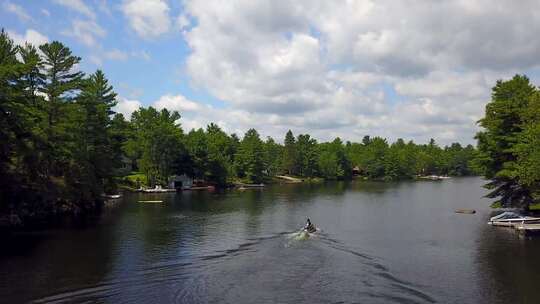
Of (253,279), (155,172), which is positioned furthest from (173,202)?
(253,279)

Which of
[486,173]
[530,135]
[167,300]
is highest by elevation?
[530,135]

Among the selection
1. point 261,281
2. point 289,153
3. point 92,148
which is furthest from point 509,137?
point 289,153

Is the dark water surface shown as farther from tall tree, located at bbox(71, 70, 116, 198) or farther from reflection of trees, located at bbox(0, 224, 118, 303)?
tall tree, located at bbox(71, 70, 116, 198)

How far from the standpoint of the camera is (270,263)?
36.6 meters

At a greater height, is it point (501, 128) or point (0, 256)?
point (501, 128)

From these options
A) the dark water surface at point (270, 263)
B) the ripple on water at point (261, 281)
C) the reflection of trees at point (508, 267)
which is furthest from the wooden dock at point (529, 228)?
the ripple on water at point (261, 281)

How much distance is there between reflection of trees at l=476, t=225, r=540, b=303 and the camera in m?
29.0

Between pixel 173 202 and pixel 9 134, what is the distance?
42.7 meters

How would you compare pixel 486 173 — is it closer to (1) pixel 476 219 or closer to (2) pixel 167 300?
(1) pixel 476 219

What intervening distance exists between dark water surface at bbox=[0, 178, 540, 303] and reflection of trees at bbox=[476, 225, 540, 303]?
0.08 meters

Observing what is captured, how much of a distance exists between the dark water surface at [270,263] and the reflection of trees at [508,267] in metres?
0.08

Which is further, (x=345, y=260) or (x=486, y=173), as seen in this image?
(x=486, y=173)

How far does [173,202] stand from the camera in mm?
88312

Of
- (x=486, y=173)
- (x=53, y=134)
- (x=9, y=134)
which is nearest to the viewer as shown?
(x=9, y=134)
